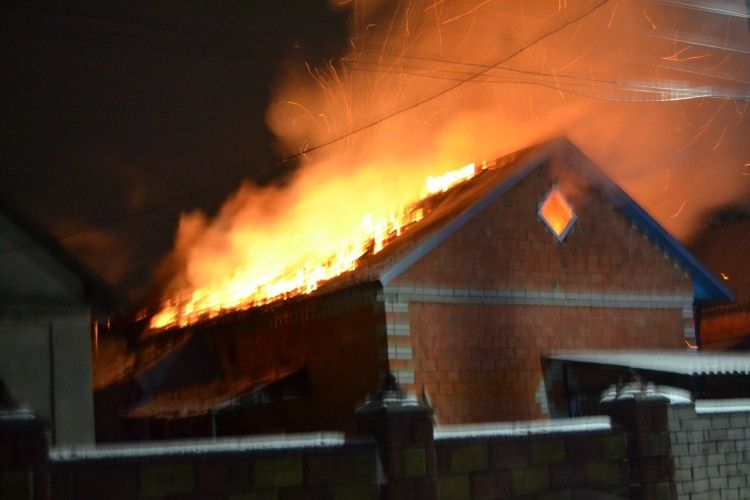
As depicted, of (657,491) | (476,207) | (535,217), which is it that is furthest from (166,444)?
(535,217)

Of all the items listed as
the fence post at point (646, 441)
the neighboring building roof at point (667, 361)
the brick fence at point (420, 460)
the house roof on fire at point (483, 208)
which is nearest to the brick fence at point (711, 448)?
the brick fence at point (420, 460)

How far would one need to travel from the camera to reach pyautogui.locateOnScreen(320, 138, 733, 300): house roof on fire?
49.4 feet

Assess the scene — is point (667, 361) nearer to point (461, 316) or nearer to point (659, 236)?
point (659, 236)

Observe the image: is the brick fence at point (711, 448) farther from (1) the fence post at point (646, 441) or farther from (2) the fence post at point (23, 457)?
(2) the fence post at point (23, 457)

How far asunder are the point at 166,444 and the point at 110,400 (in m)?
11.6

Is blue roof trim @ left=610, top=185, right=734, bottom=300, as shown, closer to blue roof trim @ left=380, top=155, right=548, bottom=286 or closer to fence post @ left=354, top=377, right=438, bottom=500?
blue roof trim @ left=380, top=155, right=548, bottom=286

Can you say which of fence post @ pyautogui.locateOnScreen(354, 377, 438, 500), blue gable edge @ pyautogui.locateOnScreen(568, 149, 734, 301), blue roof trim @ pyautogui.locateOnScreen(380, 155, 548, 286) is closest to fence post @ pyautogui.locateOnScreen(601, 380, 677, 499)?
fence post @ pyautogui.locateOnScreen(354, 377, 438, 500)

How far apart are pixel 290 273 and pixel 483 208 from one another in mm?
3876

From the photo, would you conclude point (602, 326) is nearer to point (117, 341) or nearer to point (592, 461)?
point (592, 461)

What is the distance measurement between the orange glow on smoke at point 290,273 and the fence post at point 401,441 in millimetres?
7044

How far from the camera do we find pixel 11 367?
11734 mm

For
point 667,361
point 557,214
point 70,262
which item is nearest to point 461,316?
point 557,214

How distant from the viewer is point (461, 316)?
50.9 ft

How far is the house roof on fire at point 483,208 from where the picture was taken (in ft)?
49.4
